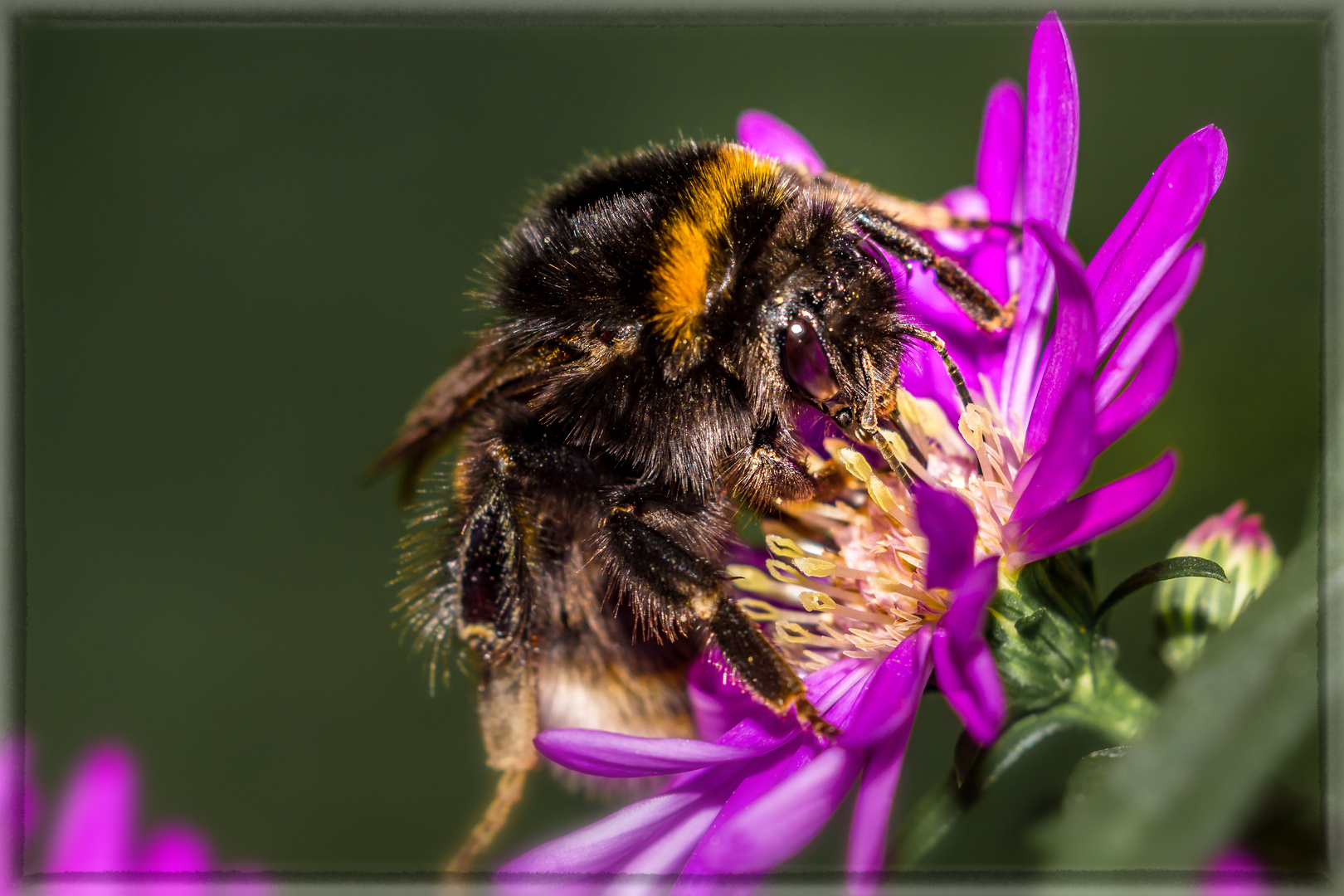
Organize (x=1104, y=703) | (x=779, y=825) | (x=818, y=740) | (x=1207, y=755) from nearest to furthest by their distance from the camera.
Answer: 1. (x=1207, y=755)
2. (x=779, y=825)
3. (x=818, y=740)
4. (x=1104, y=703)

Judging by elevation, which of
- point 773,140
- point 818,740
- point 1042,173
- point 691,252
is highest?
point 773,140

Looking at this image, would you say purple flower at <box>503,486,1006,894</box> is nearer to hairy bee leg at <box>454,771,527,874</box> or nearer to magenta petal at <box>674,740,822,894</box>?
magenta petal at <box>674,740,822,894</box>

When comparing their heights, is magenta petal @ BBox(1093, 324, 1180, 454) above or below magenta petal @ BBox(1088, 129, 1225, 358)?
below

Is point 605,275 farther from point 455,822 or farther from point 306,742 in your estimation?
point 306,742

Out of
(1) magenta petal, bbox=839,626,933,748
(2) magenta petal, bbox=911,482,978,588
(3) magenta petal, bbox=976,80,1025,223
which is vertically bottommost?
(1) magenta petal, bbox=839,626,933,748

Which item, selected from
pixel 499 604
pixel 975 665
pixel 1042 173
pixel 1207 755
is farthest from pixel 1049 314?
pixel 1207 755

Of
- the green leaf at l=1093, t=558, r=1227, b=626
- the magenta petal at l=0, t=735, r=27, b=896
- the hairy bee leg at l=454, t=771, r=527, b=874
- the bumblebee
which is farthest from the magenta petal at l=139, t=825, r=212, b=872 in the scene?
the green leaf at l=1093, t=558, r=1227, b=626

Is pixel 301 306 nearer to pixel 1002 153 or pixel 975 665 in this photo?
pixel 1002 153
